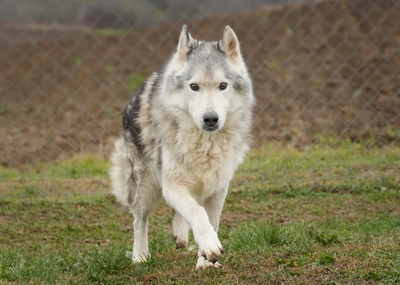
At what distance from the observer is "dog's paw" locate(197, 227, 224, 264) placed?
271cm

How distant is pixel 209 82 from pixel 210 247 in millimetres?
1048

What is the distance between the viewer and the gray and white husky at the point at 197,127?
3096mm

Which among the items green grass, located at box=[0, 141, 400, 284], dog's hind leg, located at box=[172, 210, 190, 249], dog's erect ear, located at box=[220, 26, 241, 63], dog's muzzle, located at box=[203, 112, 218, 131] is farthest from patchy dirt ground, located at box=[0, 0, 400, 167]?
dog's muzzle, located at box=[203, 112, 218, 131]

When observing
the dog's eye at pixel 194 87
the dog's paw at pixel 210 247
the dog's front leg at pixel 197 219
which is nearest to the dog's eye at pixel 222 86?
the dog's eye at pixel 194 87

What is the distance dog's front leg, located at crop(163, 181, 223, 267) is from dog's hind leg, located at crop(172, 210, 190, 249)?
0.41m

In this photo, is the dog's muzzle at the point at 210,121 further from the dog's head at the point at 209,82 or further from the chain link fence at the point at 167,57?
the chain link fence at the point at 167,57

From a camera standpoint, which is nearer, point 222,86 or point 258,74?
point 222,86

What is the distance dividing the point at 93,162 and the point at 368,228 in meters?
3.68

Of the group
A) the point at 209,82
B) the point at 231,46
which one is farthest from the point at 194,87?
the point at 231,46

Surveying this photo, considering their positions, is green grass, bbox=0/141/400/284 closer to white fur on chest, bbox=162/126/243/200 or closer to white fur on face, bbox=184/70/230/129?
white fur on chest, bbox=162/126/243/200

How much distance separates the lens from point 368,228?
3893 mm

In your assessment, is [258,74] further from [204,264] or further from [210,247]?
[210,247]

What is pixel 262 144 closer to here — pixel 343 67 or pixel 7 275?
pixel 343 67

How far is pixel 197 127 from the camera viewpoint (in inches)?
129
